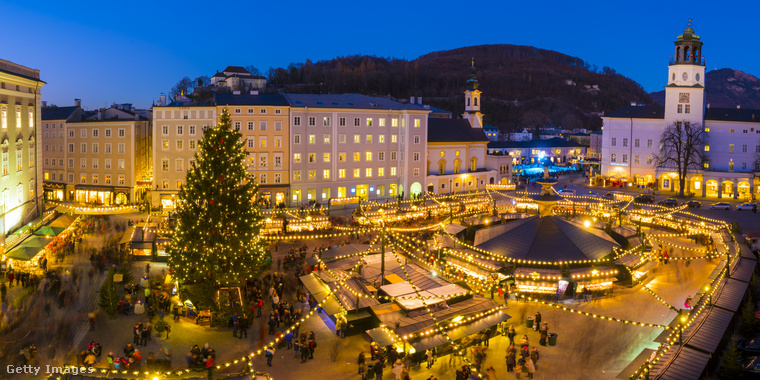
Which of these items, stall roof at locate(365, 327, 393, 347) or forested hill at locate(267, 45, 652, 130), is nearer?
stall roof at locate(365, 327, 393, 347)

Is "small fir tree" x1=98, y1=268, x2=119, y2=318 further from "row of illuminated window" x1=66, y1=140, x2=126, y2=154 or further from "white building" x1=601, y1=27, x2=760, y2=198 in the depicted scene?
"white building" x1=601, y1=27, x2=760, y2=198

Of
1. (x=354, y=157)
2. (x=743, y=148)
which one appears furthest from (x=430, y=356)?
(x=743, y=148)

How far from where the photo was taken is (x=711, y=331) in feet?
67.3

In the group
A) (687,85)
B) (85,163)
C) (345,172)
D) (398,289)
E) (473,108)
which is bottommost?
(398,289)

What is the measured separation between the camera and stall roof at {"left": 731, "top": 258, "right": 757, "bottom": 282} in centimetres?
2723

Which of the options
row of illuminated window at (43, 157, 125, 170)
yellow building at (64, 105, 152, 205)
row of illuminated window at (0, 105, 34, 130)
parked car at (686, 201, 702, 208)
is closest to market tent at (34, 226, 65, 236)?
row of illuminated window at (0, 105, 34, 130)

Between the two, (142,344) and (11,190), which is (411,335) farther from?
(11,190)

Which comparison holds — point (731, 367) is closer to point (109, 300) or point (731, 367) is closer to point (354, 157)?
point (109, 300)

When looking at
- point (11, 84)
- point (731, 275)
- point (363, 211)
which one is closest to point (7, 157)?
point (11, 84)

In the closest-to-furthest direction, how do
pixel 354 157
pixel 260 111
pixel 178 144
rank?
pixel 178 144
pixel 260 111
pixel 354 157

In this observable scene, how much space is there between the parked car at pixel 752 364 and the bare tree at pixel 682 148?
48515 millimetres

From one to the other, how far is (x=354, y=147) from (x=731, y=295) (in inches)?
1530

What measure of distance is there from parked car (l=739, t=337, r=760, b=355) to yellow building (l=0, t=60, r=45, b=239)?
36.7m

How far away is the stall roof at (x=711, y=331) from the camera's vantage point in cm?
1929
